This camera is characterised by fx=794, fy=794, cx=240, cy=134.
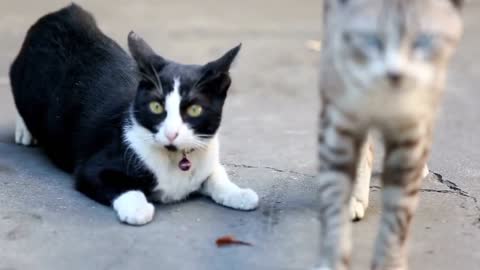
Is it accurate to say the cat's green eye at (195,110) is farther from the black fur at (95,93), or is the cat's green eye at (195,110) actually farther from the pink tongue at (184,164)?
the pink tongue at (184,164)

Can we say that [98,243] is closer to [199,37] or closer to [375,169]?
[375,169]

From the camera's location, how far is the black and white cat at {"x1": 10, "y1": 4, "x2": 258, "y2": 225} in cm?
328

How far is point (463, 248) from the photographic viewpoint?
3.11 meters

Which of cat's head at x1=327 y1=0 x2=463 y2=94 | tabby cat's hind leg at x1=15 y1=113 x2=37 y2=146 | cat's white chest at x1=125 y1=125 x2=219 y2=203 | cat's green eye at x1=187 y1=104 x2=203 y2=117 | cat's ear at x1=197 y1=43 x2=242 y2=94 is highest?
cat's head at x1=327 y1=0 x2=463 y2=94

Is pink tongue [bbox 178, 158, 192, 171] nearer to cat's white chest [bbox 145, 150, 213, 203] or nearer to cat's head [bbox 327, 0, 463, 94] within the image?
cat's white chest [bbox 145, 150, 213, 203]

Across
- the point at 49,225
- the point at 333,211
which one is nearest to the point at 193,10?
the point at 49,225

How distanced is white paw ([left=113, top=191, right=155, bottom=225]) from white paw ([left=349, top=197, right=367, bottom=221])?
83 cm

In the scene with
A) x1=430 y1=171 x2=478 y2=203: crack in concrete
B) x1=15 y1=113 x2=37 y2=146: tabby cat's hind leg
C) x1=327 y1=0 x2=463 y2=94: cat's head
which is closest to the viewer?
x1=327 y1=0 x2=463 y2=94: cat's head

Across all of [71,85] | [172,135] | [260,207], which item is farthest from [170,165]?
[71,85]

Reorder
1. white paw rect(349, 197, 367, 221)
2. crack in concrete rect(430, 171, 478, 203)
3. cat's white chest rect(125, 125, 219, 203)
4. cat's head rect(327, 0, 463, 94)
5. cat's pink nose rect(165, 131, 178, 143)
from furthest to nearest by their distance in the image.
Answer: crack in concrete rect(430, 171, 478, 203), cat's white chest rect(125, 125, 219, 203), white paw rect(349, 197, 367, 221), cat's pink nose rect(165, 131, 178, 143), cat's head rect(327, 0, 463, 94)

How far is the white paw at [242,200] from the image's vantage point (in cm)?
343

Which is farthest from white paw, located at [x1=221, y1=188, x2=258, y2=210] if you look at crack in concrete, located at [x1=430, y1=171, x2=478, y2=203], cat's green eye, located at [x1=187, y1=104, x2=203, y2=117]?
crack in concrete, located at [x1=430, y1=171, x2=478, y2=203]

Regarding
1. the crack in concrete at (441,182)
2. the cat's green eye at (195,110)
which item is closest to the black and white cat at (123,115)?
the cat's green eye at (195,110)

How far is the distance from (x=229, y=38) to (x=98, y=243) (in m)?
3.92
